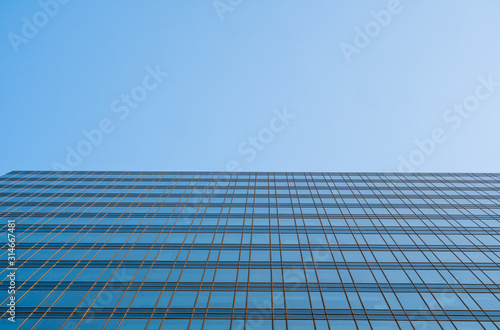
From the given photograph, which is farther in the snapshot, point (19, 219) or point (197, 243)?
point (19, 219)

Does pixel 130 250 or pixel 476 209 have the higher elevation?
pixel 130 250

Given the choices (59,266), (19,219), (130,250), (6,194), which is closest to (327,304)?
(130,250)

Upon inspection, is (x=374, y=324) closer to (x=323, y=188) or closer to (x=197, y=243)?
(x=197, y=243)

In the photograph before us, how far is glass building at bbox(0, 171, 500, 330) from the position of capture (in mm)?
19656

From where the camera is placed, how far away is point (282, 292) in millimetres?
21188

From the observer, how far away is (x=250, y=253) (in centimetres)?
2577

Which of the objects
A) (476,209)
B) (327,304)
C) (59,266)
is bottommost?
(476,209)

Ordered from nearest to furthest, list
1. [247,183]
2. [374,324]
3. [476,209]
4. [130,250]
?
[374,324]
[130,250]
[476,209]
[247,183]

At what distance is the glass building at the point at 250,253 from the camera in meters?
19.7

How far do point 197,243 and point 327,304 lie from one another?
Result: 36.3ft

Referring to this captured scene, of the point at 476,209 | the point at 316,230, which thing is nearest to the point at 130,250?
the point at 316,230

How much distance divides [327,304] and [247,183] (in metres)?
21.2

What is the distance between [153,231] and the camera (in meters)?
29.3

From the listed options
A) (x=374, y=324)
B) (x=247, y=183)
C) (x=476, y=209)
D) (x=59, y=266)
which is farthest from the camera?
(x=247, y=183)
